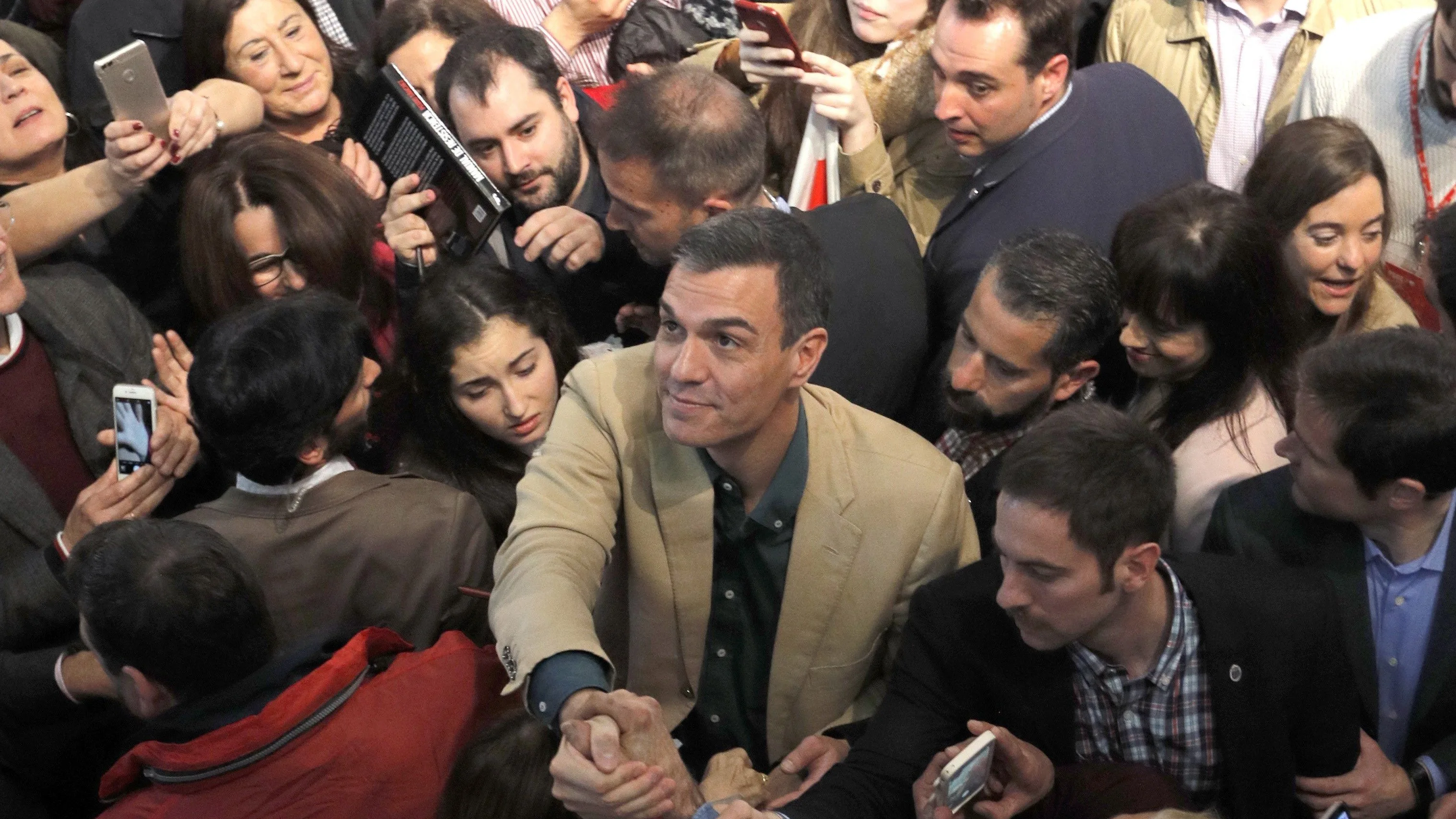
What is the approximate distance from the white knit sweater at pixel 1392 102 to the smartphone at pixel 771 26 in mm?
1275

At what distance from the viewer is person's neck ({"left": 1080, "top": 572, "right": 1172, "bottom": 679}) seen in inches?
85.7

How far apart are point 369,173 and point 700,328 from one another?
1.76 meters

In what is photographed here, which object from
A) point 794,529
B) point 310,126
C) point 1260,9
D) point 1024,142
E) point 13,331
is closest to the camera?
point 794,529

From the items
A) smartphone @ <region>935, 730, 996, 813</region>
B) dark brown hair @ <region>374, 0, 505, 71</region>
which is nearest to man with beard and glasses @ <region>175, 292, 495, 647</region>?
smartphone @ <region>935, 730, 996, 813</region>

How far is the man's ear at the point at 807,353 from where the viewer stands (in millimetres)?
2291

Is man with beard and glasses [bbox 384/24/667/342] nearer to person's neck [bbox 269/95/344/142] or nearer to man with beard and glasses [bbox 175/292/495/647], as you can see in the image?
person's neck [bbox 269/95/344/142]

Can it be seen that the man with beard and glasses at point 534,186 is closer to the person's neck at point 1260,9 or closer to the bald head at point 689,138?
the bald head at point 689,138

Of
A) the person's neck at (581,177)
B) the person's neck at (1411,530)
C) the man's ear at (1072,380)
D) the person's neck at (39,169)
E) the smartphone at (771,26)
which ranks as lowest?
the person's neck at (39,169)

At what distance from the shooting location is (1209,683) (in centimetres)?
219

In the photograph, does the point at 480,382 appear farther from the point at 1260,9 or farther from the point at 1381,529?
the point at 1260,9

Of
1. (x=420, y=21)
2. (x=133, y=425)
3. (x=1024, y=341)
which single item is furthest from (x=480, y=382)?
(x=420, y=21)

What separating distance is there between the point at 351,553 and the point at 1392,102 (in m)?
2.76

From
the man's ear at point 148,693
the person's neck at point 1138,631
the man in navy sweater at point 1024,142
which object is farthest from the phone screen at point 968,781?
the man's ear at point 148,693

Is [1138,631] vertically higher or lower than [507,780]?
higher
